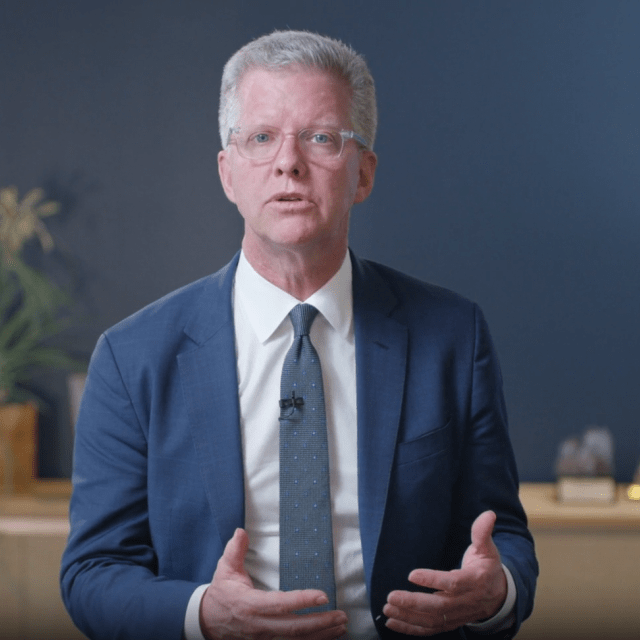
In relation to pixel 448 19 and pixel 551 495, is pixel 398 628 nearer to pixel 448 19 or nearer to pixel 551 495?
pixel 551 495

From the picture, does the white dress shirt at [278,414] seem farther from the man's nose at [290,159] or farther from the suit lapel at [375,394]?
the man's nose at [290,159]

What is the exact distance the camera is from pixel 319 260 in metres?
1.38

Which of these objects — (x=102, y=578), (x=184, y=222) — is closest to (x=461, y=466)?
(x=102, y=578)

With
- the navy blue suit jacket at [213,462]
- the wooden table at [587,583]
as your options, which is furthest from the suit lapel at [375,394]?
the wooden table at [587,583]

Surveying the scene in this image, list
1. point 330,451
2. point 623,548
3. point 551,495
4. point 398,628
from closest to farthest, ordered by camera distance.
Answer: point 398,628
point 330,451
point 623,548
point 551,495

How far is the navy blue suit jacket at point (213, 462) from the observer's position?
4.16 ft

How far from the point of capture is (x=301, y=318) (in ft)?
4.47

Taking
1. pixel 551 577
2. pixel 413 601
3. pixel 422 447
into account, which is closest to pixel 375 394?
pixel 422 447

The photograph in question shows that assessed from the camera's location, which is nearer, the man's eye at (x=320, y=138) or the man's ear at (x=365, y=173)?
the man's eye at (x=320, y=138)

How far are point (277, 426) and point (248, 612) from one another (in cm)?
31

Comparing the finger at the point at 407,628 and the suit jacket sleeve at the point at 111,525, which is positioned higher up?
the suit jacket sleeve at the point at 111,525

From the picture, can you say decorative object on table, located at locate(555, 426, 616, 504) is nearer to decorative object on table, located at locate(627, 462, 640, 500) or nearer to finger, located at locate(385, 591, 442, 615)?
decorative object on table, located at locate(627, 462, 640, 500)

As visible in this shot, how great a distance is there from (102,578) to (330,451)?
1.37 ft

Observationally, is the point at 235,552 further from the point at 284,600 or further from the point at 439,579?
the point at 439,579
